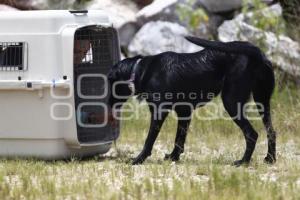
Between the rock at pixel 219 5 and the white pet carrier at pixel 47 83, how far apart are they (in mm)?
5190

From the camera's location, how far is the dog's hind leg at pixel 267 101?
21.6 ft

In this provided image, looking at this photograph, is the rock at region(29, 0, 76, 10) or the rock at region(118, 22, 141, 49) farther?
the rock at region(29, 0, 76, 10)

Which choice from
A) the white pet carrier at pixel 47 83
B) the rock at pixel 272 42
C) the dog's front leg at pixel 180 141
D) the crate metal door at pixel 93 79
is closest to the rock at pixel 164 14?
the rock at pixel 272 42

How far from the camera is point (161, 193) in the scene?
5012 millimetres

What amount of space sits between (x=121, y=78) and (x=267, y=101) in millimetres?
1384

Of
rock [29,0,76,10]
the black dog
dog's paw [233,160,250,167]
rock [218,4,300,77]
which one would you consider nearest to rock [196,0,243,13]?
rock [218,4,300,77]

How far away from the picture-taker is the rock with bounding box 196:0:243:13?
11.9 meters

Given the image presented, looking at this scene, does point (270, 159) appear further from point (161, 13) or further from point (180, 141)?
point (161, 13)

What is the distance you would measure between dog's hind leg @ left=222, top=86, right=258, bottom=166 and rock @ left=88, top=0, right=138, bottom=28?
5.54 meters

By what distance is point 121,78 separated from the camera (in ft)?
22.3

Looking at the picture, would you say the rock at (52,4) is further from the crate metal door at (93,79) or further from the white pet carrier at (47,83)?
the white pet carrier at (47,83)

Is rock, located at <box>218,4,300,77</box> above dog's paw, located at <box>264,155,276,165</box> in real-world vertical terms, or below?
above

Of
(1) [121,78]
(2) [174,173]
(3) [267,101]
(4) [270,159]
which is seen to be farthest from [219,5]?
(2) [174,173]

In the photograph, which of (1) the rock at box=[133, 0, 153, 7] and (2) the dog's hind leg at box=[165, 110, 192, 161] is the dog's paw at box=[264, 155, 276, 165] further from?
(1) the rock at box=[133, 0, 153, 7]
